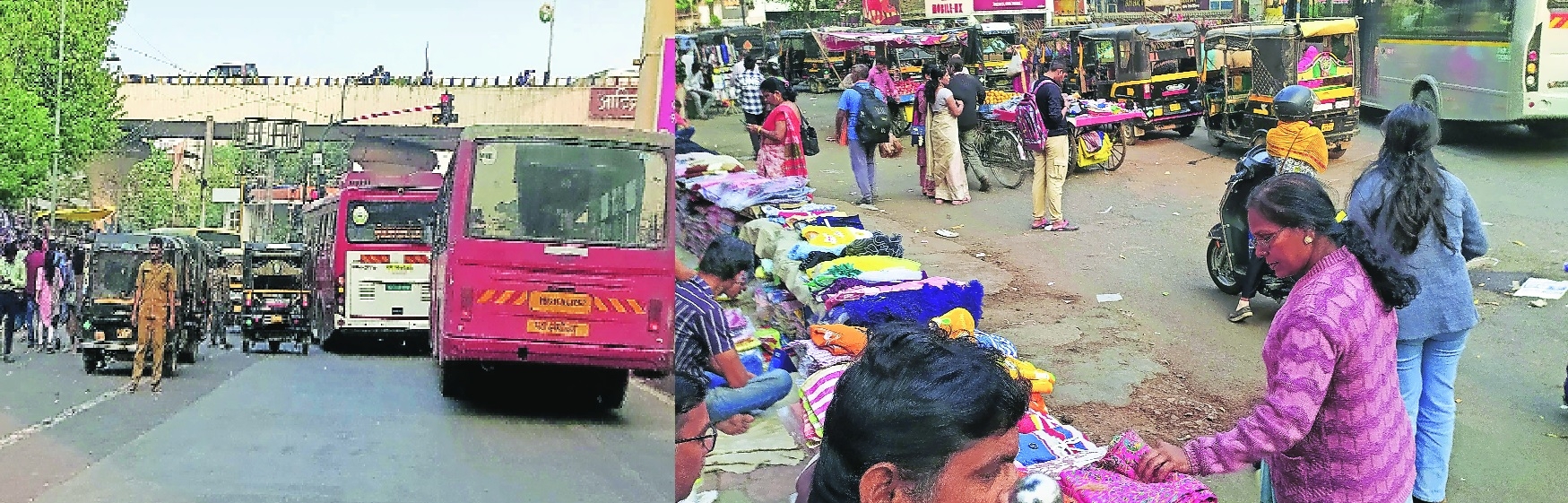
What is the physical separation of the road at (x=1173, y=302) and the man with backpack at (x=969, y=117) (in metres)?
0.15

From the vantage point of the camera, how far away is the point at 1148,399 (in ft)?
10.5

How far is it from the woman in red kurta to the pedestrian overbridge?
118 centimetres

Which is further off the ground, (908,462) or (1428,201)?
(1428,201)

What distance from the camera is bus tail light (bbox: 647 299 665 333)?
92.3 inches

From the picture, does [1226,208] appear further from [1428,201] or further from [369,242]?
[369,242]

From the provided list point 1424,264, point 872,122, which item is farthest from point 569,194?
point 872,122

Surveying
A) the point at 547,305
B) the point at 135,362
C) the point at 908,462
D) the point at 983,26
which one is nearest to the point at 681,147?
the point at 547,305

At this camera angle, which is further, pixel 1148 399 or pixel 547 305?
pixel 1148 399

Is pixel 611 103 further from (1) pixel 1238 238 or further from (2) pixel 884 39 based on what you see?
(2) pixel 884 39

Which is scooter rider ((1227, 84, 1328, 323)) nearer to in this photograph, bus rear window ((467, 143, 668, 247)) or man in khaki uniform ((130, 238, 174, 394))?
bus rear window ((467, 143, 668, 247))

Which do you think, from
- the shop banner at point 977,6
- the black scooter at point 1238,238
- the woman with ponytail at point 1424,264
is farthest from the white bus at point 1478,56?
the shop banner at point 977,6

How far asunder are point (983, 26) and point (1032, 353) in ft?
29.1

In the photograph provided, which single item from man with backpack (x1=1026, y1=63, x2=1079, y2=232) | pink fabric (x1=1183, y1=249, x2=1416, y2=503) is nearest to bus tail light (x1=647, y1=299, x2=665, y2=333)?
pink fabric (x1=1183, y1=249, x2=1416, y2=503)

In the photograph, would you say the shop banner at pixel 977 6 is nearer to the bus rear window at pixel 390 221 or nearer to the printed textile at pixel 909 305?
the printed textile at pixel 909 305
